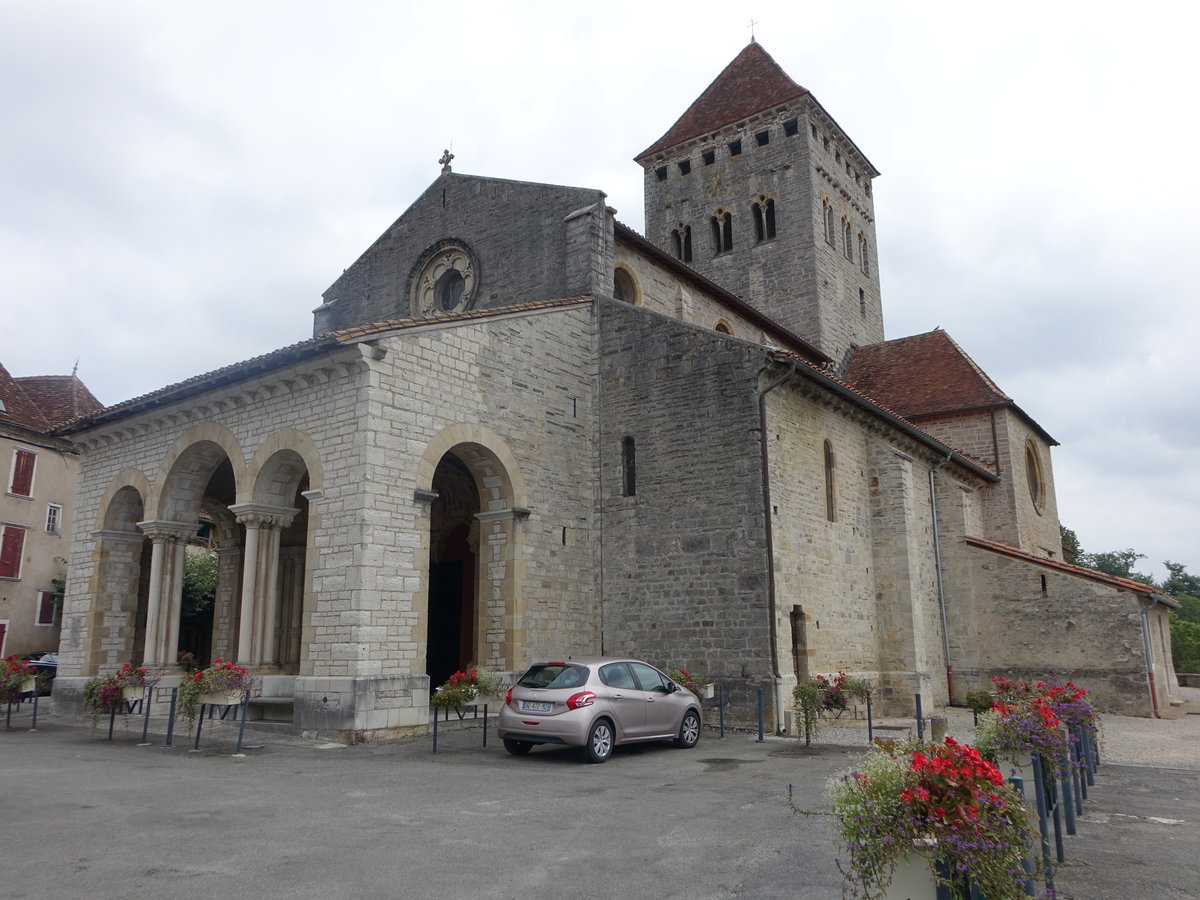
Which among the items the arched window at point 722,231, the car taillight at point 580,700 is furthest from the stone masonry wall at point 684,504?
the arched window at point 722,231

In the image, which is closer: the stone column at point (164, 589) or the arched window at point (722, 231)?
the stone column at point (164, 589)

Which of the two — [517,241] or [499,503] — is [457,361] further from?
[517,241]

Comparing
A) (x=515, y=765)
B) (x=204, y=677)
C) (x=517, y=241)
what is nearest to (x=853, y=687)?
(x=515, y=765)

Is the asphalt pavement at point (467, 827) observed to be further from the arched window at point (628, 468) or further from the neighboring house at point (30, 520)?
the neighboring house at point (30, 520)

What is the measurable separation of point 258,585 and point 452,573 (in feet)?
15.1

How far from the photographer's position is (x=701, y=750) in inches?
473

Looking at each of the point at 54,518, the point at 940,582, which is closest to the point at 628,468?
the point at 940,582

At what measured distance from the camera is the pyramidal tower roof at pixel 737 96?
31.9m

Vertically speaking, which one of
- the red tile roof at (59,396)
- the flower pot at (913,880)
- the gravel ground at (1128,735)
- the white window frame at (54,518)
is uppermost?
the red tile roof at (59,396)

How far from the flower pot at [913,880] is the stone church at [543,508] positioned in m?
9.37

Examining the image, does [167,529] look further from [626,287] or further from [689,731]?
[626,287]

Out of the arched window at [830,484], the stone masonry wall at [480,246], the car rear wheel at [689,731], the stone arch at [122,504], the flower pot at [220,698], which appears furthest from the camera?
the stone masonry wall at [480,246]

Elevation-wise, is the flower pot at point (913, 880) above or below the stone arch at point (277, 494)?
below

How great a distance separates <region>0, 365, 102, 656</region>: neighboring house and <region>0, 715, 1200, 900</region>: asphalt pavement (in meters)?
19.8
